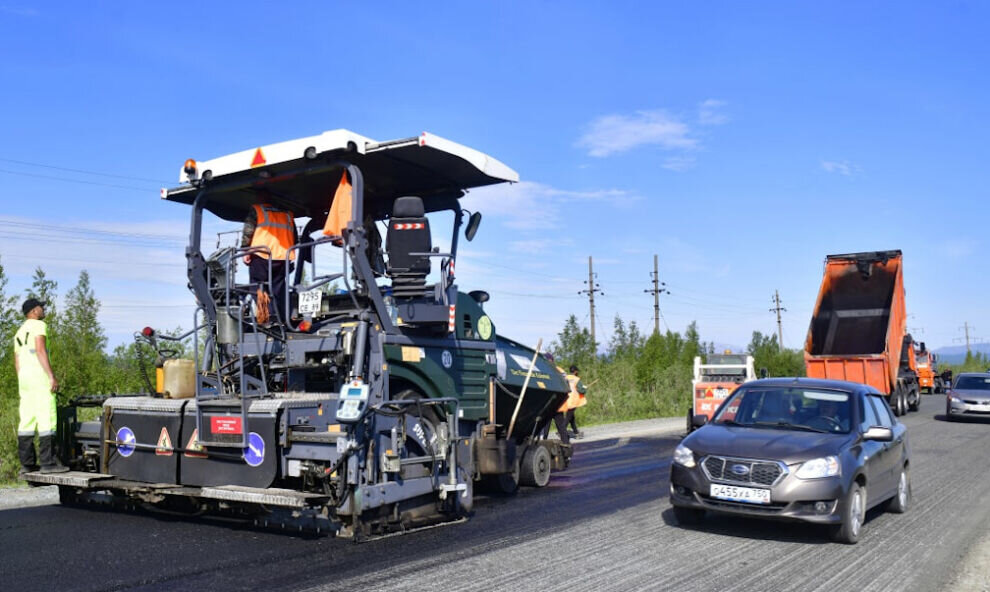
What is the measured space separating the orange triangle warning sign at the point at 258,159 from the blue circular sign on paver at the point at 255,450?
2593 mm

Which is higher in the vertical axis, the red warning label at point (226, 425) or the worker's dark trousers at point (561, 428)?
the red warning label at point (226, 425)

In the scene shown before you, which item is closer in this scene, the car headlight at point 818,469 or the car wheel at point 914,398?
the car headlight at point 818,469

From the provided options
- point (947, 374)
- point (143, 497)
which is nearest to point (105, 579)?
point (143, 497)

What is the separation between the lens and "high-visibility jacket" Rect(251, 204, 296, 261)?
8.30 meters

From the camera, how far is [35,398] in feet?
27.6

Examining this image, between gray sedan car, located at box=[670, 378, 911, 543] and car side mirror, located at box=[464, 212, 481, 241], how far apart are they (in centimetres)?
314

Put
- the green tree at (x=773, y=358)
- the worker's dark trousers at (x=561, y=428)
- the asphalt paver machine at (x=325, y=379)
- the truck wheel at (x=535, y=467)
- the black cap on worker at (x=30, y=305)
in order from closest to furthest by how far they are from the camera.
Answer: the asphalt paver machine at (x=325, y=379) → the black cap on worker at (x=30, y=305) → the truck wheel at (x=535, y=467) → the worker's dark trousers at (x=561, y=428) → the green tree at (x=773, y=358)

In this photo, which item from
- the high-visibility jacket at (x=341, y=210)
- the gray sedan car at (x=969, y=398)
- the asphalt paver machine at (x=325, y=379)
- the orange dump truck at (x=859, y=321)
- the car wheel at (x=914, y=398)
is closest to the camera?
the asphalt paver machine at (x=325, y=379)

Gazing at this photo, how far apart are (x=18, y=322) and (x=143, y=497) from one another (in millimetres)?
22212

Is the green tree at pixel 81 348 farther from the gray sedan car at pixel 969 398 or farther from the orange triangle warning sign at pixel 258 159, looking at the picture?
the gray sedan car at pixel 969 398

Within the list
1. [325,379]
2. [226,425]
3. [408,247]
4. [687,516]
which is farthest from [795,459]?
[226,425]

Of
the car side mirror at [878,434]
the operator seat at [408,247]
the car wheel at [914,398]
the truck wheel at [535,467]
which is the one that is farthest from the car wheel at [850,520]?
the car wheel at [914,398]

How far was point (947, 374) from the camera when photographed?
50344 mm

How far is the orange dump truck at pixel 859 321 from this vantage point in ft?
74.3
